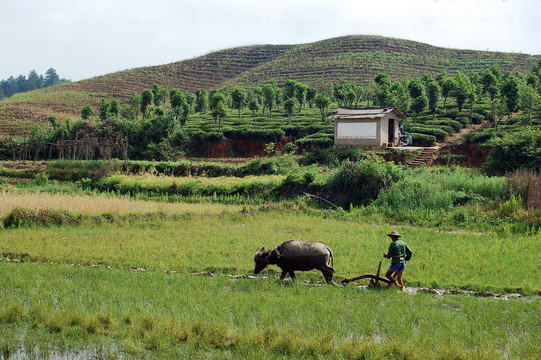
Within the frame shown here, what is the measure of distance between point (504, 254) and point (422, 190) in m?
7.95

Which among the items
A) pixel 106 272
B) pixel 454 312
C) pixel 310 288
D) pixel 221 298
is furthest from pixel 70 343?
pixel 454 312

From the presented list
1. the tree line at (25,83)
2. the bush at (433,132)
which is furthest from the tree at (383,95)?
the tree line at (25,83)

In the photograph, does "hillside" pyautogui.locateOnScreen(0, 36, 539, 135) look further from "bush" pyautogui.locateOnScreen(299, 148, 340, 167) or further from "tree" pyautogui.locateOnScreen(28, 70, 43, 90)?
"tree" pyautogui.locateOnScreen(28, 70, 43, 90)

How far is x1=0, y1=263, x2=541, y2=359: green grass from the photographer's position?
7383 millimetres

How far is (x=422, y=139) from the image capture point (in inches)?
1481

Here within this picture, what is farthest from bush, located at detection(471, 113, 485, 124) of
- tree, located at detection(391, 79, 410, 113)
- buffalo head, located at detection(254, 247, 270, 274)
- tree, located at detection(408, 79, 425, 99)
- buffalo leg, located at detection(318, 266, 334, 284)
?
buffalo head, located at detection(254, 247, 270, 274)

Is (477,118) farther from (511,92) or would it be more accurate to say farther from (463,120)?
(511,92)

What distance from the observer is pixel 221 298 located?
9578 mm

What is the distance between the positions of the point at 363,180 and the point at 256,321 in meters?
15.8

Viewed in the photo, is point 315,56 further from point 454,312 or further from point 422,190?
point 454,312

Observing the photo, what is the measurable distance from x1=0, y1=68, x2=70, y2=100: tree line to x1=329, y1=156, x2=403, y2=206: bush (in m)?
144

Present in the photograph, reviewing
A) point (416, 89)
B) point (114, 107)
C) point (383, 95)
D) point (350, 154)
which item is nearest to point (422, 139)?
point (350, 154)

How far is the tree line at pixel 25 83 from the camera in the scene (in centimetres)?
14775

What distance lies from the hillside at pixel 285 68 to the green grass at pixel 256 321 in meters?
60.6
